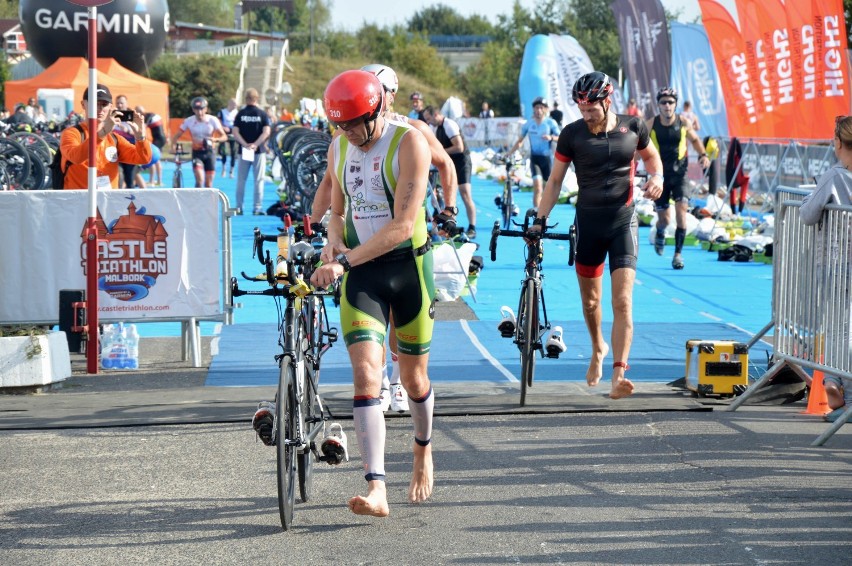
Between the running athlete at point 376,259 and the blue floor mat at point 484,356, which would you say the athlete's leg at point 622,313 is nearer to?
the blue floor mat at point 484,356

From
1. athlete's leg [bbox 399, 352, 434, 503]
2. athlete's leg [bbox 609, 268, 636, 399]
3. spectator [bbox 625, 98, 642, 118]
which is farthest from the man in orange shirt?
spectator [bbox 625, 98, 642, 118]

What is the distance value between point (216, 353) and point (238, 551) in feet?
19.3

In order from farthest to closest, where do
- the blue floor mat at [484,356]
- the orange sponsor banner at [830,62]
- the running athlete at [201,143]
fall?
the running athlete at [201,143]
the orange sponsor banner at [830,62]
the blue floor mat at [484,356]

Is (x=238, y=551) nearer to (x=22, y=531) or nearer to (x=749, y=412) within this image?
(x=22, y=531)

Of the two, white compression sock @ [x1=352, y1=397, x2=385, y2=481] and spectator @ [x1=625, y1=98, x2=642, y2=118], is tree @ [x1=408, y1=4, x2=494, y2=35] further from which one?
white compression sock @ [x1=352, y1=397, x2=385, y2=481]

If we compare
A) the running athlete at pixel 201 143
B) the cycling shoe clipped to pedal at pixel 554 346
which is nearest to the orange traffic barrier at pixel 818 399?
the cycling shoe clipped to pedal at pixel 554 346

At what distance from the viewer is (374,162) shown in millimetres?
5809

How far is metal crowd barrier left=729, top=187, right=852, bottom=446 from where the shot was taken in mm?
7520

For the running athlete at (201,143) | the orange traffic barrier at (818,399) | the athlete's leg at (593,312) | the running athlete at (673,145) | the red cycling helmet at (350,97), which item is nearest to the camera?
the red cycling helmet at (350,97)

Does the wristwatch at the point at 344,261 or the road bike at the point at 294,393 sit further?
the wristwatch at the point at 344,261

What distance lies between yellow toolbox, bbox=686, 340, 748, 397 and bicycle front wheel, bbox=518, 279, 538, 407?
107 centimetres

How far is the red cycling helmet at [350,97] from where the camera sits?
5.52 meters

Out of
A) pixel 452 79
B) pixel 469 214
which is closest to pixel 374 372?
pixel 469 214

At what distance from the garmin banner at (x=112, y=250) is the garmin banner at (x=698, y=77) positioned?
840 inches
